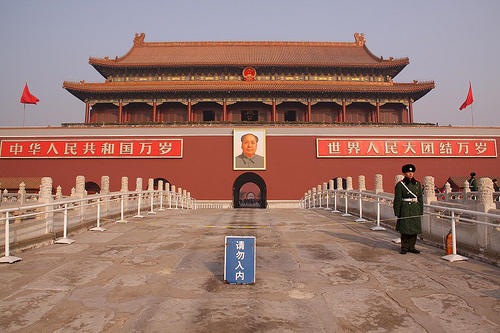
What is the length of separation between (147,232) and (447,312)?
21.2ft

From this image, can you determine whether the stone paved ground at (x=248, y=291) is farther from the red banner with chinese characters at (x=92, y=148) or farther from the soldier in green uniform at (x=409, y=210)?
the red banner with chinese characters at (x=92, y=148)

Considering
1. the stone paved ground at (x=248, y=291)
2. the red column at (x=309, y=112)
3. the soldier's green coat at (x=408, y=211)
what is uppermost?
the red column at (x=309, y=112)

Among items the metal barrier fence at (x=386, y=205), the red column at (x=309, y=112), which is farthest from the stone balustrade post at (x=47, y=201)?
the red column at (x=309, y=112)

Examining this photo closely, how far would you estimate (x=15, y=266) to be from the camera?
511 centimetres

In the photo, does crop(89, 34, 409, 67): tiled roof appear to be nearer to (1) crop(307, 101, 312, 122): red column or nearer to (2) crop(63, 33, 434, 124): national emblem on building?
(2) crop(63, 33, 434, 124): national emblem on building

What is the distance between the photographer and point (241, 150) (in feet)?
76.1

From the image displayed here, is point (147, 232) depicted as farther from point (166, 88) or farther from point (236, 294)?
point (166, 88)

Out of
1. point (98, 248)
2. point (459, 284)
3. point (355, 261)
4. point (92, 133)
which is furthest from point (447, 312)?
point (92, 133)

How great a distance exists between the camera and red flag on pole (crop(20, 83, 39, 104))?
84.0 feet

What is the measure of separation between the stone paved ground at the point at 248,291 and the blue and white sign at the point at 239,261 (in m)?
0.13

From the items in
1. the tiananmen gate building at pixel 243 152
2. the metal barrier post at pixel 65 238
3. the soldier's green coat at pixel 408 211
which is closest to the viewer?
the soldier's green coat at pixel 408 211

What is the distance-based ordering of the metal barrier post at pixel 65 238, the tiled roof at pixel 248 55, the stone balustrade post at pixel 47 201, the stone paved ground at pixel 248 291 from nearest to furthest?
the stone paved ground at pixel 248 291 < the metal barrier post at pixel 65 238 < the stone balustrade post at pixel 47 201 < the tiled roof at pixel 248 55

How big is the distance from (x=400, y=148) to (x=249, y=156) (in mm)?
10113

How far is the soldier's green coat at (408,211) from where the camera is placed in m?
5.94
